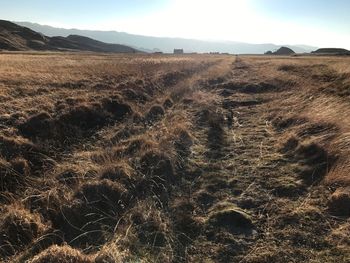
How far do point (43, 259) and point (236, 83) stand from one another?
20.2 meters

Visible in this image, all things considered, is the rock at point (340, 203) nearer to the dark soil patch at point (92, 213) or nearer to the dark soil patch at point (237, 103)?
the dark soil patch at point (92, 213)

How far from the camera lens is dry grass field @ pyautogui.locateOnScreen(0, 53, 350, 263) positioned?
19.7 feet

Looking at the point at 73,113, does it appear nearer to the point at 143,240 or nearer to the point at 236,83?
the point at 143,240

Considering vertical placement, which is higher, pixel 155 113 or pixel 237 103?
pixel 237 103

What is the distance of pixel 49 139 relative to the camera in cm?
1059

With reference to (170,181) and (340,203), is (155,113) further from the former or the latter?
(340,203)

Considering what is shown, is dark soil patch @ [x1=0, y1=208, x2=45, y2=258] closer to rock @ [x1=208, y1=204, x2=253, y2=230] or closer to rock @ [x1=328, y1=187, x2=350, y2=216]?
rock @ [x1=208, y1=204, x2=253, y2=230]

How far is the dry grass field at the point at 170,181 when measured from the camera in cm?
600

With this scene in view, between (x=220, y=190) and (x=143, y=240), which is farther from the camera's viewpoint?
(x=220, y=190)

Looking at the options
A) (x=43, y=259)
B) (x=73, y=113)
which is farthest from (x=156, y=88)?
(x=43, y=259)

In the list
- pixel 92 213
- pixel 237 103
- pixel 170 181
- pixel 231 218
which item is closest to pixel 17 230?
pixel 92 213

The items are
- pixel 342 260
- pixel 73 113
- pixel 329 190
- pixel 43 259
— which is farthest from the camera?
pixel 73 113

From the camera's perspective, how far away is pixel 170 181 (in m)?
8.60


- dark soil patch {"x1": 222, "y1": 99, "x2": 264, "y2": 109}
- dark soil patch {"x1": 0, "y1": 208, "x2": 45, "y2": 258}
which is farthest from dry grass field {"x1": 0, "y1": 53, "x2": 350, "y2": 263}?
dark soil patch {"x1": 222, "y1": 99, "x2": 264, "y2": 109}
